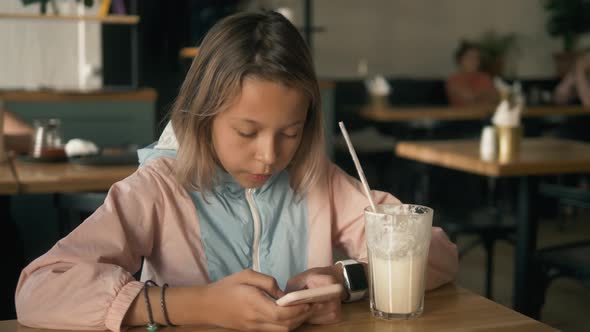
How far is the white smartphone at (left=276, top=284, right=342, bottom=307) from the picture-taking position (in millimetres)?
982

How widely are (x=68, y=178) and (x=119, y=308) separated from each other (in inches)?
55.6

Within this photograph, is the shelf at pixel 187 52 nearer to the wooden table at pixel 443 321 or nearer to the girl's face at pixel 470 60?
the girl's face at pixel 470 60

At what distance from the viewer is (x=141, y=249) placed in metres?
1.25

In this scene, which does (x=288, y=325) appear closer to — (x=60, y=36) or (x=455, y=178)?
(x=455, y=178)

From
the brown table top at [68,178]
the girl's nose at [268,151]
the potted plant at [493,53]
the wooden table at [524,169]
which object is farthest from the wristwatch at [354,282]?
the potted plant at [493,53]

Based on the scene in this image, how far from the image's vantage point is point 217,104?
49.7 inches

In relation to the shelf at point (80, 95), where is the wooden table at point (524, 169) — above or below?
below

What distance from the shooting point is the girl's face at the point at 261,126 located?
1223 mm

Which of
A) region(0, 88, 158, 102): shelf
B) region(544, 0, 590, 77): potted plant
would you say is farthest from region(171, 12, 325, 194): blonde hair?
region(544, 0, 590, 77): potted plant

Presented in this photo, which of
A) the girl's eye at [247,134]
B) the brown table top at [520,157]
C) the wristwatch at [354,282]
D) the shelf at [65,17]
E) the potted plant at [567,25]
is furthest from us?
the potted plant at [567,25]

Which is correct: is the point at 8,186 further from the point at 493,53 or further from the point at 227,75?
the point at 493,53

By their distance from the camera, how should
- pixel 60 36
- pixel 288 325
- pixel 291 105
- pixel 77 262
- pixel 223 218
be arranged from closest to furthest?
1. pixel 288 325
2. pixel 77 262
3. pixel 291 105
4. pixel 223 218
5. pixel 60 36

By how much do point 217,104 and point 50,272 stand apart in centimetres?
39

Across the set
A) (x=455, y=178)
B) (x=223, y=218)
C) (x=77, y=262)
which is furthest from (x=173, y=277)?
(x=455, y=178)
